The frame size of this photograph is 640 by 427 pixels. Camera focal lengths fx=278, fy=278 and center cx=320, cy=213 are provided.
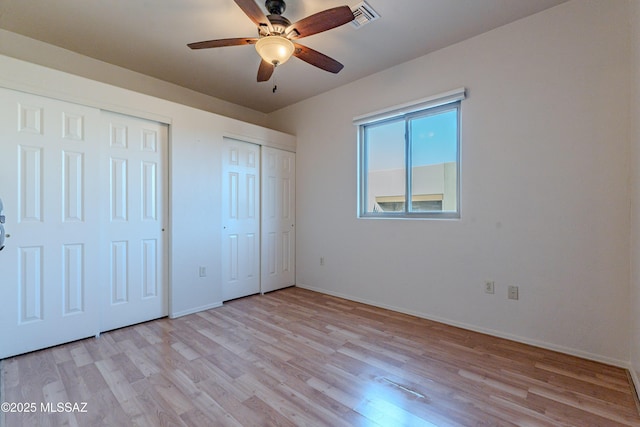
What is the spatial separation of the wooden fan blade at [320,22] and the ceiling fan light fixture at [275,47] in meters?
0.08

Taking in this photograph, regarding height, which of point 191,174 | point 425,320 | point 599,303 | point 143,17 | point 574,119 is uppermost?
point 143,17

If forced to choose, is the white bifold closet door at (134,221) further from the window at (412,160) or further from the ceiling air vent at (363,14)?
the window at (412,160)

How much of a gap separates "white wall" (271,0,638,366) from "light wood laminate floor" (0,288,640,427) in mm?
330

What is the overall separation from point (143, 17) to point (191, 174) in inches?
56.3

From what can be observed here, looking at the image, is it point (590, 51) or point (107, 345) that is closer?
point (590, 51)

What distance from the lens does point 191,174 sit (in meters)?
3.10

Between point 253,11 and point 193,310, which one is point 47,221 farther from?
point 253,11

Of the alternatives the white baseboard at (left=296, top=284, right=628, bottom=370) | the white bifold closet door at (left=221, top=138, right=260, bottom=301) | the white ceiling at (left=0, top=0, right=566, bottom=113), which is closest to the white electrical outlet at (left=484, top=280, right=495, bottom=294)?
the white baseboard at (left=296, top=284, right=628, bottom=370)

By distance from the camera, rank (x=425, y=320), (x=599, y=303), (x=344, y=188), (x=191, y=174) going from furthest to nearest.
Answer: (x=344, y=188) → (x=191, y=174) → (x=425, y=320) → (x=599, y=303)

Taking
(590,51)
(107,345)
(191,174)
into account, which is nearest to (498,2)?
(590,51)

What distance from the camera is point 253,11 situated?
1.78 meters

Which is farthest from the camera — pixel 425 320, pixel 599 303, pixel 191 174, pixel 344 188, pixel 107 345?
pixel 344 188

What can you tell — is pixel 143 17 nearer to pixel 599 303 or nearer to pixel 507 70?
pixel 507 70

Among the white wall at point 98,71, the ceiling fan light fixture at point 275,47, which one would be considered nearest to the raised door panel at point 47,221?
the white wall at point 98,71
